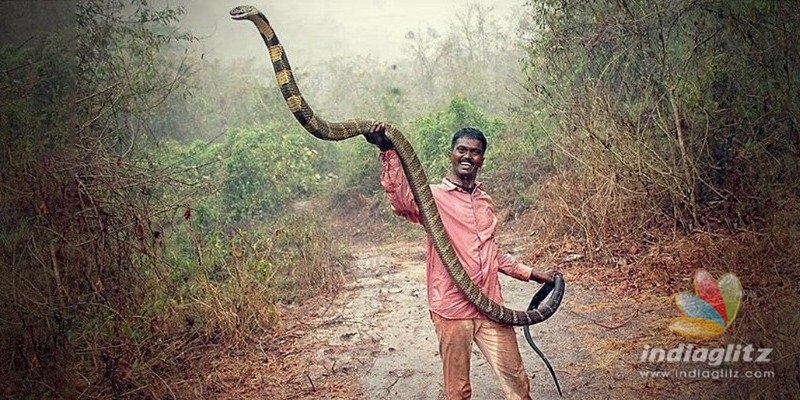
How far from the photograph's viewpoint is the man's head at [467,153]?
2.63 m

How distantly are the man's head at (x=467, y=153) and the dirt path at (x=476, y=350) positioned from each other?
1.91 m

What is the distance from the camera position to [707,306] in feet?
16.0

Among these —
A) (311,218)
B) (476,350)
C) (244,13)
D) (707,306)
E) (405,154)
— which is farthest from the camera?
(311,218)

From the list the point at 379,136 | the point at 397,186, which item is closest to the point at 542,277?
the point at 397,186

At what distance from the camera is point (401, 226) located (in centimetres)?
1209

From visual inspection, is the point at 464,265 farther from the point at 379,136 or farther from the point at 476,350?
the point at 476,350

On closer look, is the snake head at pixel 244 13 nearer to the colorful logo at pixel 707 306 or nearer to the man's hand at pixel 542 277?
the man's hand at pixel 542 277

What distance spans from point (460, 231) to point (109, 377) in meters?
2.78

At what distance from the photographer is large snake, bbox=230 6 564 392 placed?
98.0 inches

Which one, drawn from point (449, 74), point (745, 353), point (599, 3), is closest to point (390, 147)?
point (745, 353)

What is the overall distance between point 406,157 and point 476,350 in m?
2.66

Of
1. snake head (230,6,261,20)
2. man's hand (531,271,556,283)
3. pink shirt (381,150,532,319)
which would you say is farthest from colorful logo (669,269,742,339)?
snake head (230,6,261,20)

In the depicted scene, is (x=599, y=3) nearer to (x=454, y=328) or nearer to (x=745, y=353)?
(x=745, y=353)

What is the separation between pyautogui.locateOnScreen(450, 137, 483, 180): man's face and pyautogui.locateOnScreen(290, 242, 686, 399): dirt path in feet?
6.30
